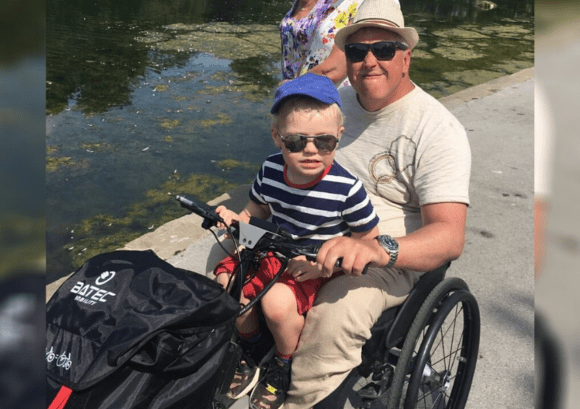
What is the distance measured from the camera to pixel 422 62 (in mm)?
9469

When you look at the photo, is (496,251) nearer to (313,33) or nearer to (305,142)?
(313,33)

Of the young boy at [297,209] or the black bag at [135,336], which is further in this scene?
the young boy at [297,209]

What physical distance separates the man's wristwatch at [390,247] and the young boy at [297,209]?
0.14 m

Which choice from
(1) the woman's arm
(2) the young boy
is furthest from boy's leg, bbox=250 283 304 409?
(1) the woman's arm

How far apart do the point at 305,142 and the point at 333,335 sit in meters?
0.59

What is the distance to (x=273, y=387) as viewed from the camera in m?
1.83

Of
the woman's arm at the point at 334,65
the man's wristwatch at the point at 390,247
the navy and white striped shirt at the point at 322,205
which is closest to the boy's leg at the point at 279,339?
the navy and white striped shirt at the point at 322,205

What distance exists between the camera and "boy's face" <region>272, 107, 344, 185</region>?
166 centimetres

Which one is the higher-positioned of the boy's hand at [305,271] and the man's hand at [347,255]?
the man's hand at [347,255]

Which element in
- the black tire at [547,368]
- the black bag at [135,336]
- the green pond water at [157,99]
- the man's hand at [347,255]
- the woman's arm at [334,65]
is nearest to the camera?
the black tire at [547,368]

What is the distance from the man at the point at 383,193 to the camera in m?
1.70

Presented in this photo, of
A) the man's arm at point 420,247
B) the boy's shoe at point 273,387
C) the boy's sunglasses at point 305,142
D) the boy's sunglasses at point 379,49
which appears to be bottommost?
the boy's shoe at point 273,387

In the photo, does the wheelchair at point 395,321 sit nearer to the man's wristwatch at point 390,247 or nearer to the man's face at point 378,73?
the man's wristwatch at point 390,247

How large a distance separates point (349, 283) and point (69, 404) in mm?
905
